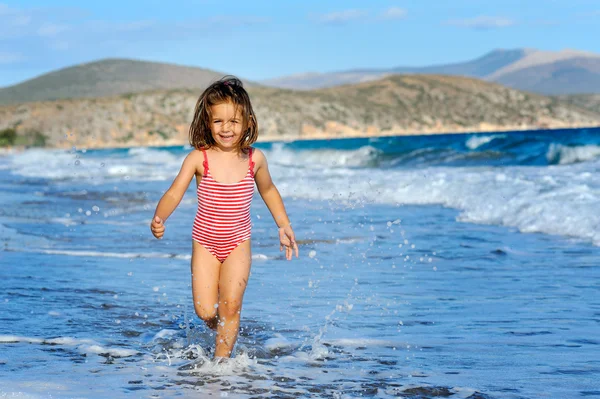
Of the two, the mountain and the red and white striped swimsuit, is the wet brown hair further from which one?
the mountain

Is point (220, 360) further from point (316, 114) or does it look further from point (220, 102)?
point (316, 114)

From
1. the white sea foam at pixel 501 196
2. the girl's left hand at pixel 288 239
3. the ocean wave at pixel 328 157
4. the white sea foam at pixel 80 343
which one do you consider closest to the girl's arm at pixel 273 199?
the girl's left hand at pixel 288 239

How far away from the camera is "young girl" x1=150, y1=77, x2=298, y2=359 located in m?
4.49

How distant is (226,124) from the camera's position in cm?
444

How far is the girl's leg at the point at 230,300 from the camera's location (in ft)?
14.8

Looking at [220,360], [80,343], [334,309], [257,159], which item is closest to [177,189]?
[257,159]

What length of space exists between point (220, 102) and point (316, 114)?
107834 millimetres

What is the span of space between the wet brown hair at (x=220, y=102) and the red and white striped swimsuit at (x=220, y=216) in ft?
0.29

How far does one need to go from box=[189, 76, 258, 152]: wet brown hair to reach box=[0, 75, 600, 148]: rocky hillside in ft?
312

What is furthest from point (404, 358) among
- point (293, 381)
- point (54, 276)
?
point (54, 276)

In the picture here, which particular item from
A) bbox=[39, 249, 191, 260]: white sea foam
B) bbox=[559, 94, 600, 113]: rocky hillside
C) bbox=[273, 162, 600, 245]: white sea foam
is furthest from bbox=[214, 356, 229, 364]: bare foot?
bbox=[559, 94, 600, 113]: rocky hillside

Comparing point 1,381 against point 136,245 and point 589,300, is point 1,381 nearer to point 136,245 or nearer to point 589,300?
point 589,300

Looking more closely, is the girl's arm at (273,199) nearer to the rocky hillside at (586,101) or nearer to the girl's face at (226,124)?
the girl's face at (226,124)

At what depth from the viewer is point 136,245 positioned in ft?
31.4
